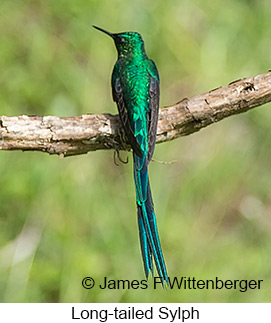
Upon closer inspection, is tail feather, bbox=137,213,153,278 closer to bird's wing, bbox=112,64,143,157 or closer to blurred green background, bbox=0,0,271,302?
bird's wing, bbox=112,64,143,157

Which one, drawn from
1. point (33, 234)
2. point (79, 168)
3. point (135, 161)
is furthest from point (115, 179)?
point (135, 161)

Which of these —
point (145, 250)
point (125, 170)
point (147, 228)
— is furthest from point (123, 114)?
point (125, 170)

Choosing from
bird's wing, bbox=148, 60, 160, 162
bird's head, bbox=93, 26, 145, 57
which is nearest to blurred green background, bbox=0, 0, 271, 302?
bird's head, bbox=93, 26, 145, 57

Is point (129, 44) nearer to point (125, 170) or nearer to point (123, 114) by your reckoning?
point (123, 114)

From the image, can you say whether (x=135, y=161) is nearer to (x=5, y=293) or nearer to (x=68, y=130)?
(x=68, y=130)

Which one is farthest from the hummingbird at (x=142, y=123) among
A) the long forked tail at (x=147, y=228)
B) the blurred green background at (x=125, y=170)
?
the blurred green background at (x=125, y=170)

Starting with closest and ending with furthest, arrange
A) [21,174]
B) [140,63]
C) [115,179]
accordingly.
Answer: [140,63]
[21,174]
[115,179]

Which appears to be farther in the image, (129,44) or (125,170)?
(125,170)
